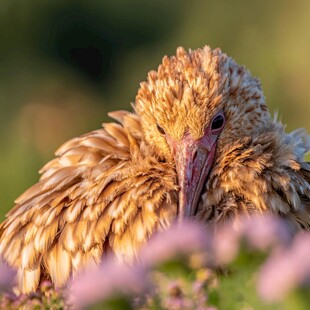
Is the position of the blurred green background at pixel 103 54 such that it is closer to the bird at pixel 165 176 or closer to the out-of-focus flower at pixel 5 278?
the bird at pixel 165 176

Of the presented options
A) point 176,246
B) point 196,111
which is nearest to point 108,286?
point 176,246

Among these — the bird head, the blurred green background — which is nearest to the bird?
the bird head

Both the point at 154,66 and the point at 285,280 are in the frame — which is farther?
the point at 154,66

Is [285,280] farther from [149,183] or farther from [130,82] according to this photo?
[130,82]

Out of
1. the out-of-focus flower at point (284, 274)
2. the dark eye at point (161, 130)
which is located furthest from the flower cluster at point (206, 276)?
the dark eye at point (161, 130)

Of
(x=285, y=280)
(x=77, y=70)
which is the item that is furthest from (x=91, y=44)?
(x=285, y=280)

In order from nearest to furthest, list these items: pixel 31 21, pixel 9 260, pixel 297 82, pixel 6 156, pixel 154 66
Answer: pixel 9 260
pixel 6 156
pixel 297 82
pixel 154 66
pixel 31 21

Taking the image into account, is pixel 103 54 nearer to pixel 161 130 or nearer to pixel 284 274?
pixel 161 130
